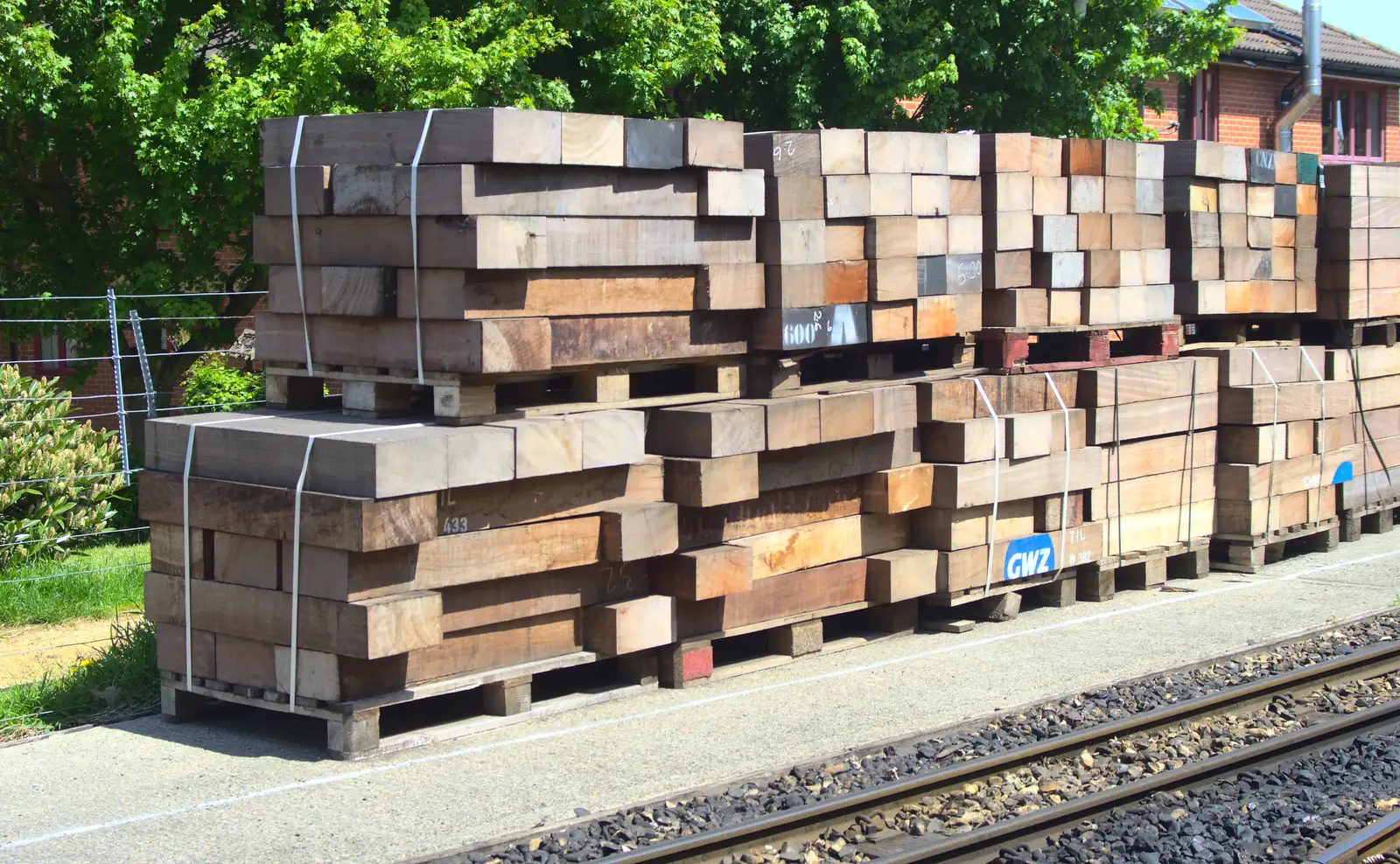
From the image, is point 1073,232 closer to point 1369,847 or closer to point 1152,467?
point 1152,467

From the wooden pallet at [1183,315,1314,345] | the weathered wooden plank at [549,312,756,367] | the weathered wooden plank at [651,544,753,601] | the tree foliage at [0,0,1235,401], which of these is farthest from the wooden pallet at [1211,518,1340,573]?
the tree foliage at [0,0,1235,401]

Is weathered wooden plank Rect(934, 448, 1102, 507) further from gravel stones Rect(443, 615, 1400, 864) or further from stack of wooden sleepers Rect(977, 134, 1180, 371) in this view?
gravel stones Rect(443, 615, 1400, 864)

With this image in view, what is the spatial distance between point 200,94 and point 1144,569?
9004 millimetres

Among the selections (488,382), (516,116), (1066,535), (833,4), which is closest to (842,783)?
(488,382)

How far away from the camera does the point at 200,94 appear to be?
526 inches

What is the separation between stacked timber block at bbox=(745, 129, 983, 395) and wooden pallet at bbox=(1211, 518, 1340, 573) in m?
3.44

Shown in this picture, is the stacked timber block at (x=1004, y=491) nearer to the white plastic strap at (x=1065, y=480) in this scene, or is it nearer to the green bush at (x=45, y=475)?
the white plastic strap at (x=1065, y=480)

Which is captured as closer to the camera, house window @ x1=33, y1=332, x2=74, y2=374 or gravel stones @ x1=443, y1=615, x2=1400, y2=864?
gravel stones @ x1=443, y1=615, x2=1400, y2=864

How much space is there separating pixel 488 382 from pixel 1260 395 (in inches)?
256

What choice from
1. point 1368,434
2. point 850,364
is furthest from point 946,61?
point 850,364

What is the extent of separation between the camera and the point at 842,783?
6.40 meters

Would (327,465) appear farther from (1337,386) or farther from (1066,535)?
(1337,386)

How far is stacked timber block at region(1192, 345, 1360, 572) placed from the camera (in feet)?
36.4

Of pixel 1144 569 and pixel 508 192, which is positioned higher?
pixel 508 192
